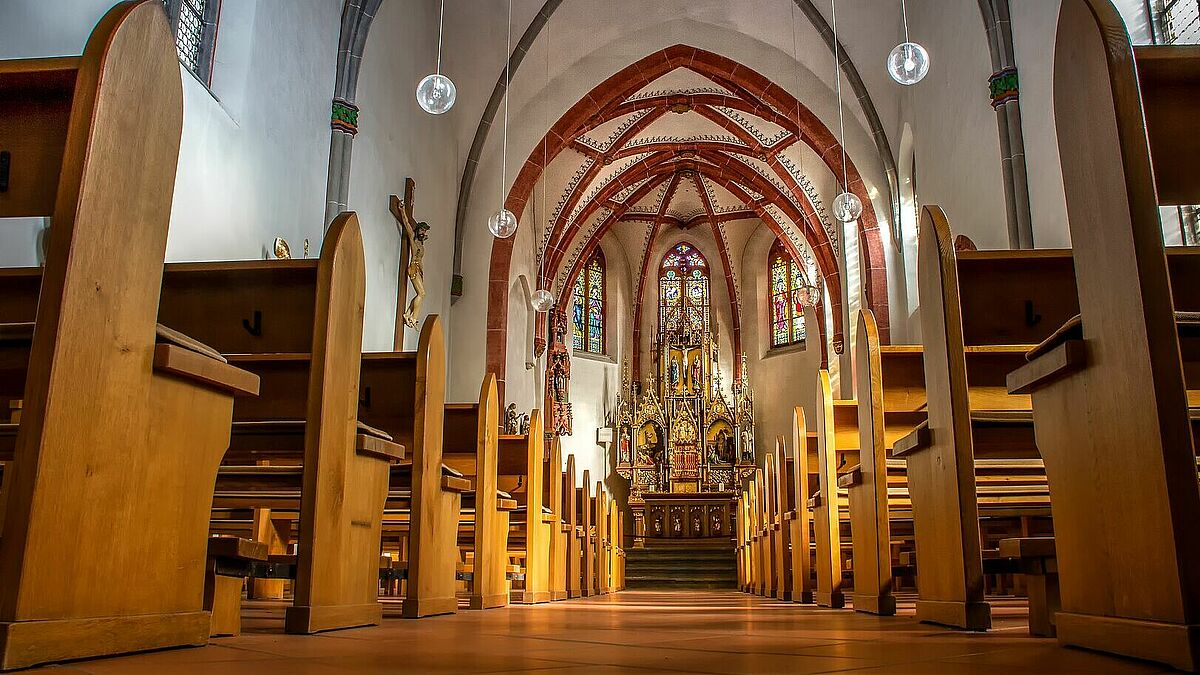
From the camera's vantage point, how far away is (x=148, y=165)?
82.2 inches

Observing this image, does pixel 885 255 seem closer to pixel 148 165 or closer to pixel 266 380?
pixel 266 380

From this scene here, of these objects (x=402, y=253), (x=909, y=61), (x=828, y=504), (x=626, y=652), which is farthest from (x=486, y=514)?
(x=402, y=253)

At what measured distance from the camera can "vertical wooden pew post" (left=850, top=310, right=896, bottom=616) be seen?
13.3 feet

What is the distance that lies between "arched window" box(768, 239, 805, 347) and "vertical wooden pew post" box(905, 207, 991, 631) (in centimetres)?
1768

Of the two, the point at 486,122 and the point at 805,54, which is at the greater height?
the point at 805,54

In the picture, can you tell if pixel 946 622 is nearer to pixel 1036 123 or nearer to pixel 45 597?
pixel 45 597

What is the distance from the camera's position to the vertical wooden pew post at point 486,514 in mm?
5133

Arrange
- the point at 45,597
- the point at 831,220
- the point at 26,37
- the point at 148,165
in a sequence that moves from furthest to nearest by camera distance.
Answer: the point at 831,220, the point at 26,37, the point at 148,165, the point at 45,597

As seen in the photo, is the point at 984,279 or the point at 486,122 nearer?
the point at 984,279

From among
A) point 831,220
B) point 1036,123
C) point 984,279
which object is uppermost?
point 831,220

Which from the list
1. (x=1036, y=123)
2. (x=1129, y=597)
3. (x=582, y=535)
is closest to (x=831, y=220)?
(x=1036, y=123)

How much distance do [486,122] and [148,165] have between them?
1220 centimetres

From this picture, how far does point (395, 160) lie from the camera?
11.5 metres

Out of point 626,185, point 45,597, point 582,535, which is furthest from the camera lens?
point 626,185
